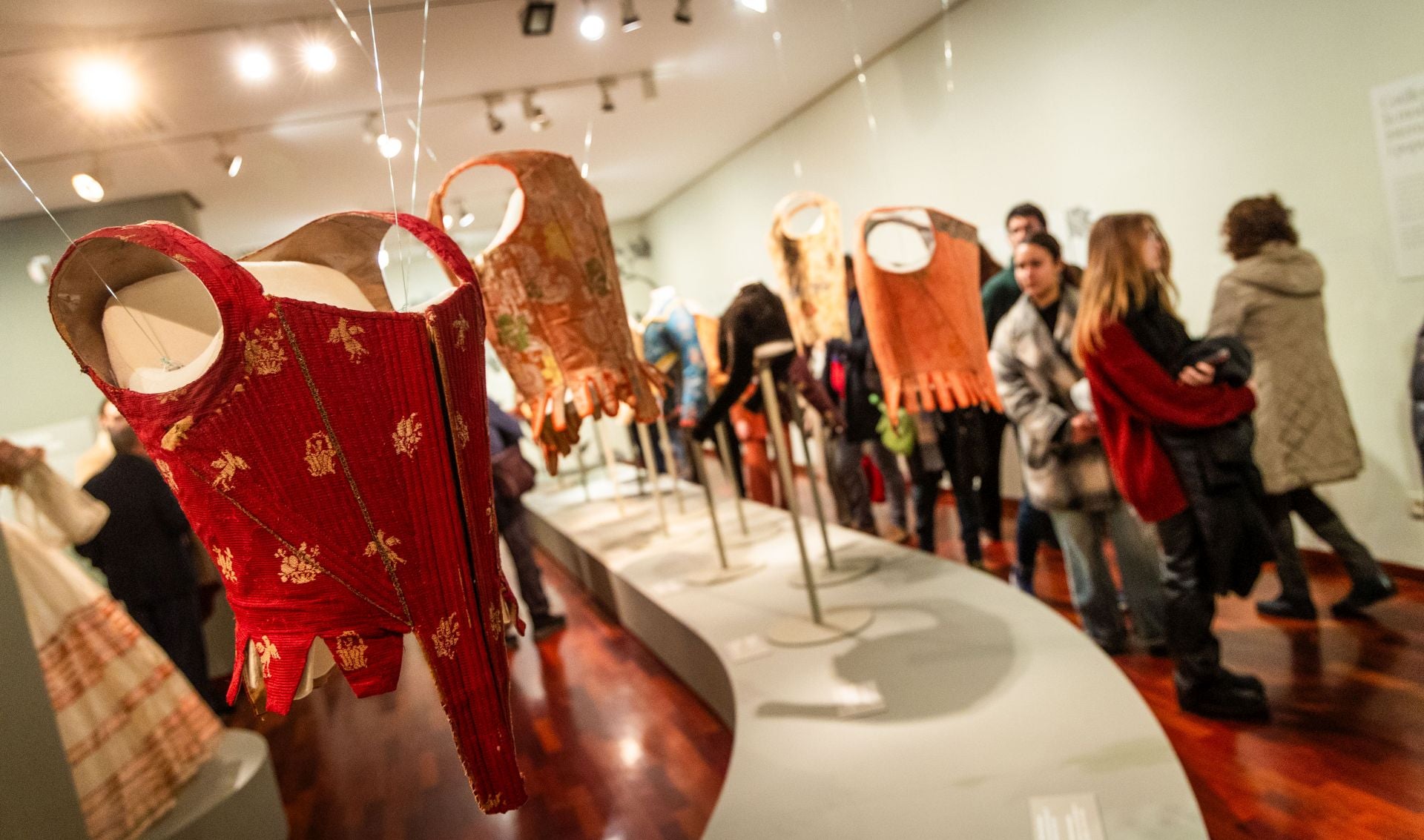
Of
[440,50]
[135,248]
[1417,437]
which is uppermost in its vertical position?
[440,50]

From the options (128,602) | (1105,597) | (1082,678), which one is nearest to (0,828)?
(128,602)

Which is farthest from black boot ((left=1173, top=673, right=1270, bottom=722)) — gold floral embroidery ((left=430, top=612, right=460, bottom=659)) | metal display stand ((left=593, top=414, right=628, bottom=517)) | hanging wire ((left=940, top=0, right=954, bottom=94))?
hanging wire ((left=940, top=0, right=954, bottom=94))

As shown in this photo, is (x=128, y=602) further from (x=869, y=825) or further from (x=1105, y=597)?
(x=1105, y=597)

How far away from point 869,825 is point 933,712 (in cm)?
49

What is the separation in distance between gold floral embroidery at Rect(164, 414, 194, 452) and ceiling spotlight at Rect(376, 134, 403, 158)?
565 millimetres

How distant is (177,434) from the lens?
0.88 metres

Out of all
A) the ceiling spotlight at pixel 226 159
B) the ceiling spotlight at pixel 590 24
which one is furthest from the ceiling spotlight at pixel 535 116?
the ceiling spotlight at pixel 226 159

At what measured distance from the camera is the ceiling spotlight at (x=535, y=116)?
2447 millimetres

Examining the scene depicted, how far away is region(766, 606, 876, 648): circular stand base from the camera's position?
2.80 m

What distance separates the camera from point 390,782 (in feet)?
9.32

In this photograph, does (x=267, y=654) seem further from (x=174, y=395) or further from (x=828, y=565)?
(x=828, y=565)

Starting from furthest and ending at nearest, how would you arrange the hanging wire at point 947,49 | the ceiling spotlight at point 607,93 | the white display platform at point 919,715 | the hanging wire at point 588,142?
the hanging wire at point 947,49 → the ceiling spotlight at point 607,93 → the hanging wire at point 588,142 → the white display platform at point 919,715

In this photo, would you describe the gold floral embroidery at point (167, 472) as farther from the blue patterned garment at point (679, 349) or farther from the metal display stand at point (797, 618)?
the blue patterned garment at point (679, 349)

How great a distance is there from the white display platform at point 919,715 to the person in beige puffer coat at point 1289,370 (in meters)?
1.15
